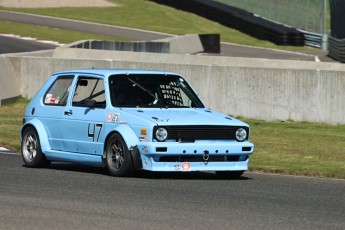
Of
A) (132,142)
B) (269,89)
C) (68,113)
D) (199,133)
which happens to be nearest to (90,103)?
(68,113)

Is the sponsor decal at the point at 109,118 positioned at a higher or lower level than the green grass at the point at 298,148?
higher

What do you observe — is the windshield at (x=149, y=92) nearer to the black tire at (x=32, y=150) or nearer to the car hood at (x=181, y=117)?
the car hood at (x=181, y=117)

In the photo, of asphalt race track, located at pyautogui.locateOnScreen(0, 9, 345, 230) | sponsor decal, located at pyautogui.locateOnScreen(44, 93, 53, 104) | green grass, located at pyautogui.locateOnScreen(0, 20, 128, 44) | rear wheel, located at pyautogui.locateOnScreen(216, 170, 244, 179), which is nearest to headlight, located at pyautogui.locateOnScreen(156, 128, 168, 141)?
asphalt race track, located at pyautogui.locateOnScreen(0, 9, 345, 230)

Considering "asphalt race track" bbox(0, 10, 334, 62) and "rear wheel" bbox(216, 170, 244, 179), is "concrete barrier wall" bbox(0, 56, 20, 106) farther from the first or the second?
"asphalt race track" bbox(0, 10, 334, 62)

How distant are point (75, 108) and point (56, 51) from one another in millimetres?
15802

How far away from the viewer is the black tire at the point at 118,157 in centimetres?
1347

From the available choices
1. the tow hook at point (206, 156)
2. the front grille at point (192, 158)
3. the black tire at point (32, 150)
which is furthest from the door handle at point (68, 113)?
the tow hook at point (206, 156)

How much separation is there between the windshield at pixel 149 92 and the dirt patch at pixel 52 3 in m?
48.5

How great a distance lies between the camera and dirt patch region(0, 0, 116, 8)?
62875 millimetres

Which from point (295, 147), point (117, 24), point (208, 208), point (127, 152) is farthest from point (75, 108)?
point (117, 24)

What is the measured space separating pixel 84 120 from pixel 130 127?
1.06 metres

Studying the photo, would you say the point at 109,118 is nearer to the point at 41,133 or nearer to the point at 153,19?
the point at 41,133

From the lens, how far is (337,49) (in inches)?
1796

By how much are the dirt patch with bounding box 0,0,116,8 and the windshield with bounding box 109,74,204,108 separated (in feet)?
159
